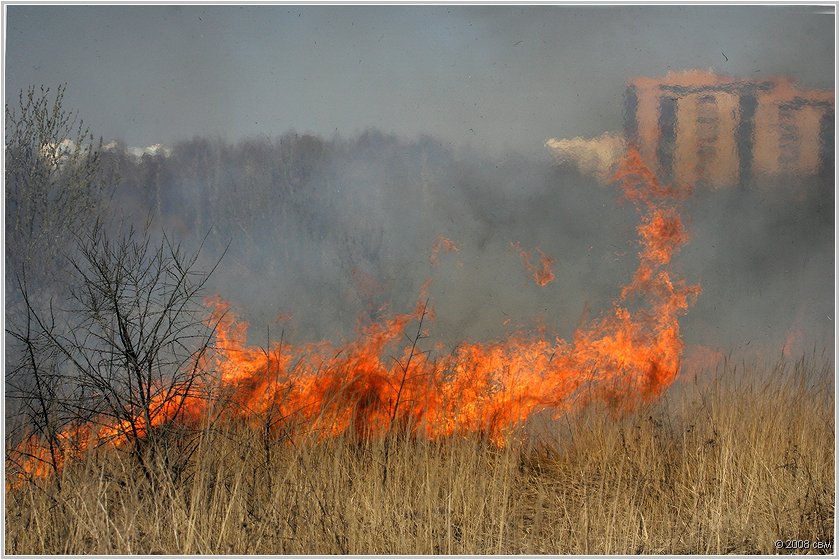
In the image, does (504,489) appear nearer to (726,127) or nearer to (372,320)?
(372,320)

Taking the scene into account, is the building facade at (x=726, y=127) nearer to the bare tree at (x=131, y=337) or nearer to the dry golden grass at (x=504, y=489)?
the dry golden grass at (x=504, y=489)

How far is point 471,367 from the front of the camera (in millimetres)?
4949

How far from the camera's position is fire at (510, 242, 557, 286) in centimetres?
501

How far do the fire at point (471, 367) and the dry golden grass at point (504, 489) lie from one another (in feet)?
0.44

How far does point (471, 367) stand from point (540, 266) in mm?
688

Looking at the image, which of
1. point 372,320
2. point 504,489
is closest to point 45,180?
point 372,320

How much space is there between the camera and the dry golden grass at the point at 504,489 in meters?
4.13

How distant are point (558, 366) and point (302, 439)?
1.48 meters

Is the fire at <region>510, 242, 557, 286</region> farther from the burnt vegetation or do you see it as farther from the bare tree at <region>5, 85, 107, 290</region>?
the bare tree at <region>5, 85, 107, 290</region>

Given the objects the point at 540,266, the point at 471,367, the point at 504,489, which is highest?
the point at 540,266

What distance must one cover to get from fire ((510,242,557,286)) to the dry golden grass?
81cm

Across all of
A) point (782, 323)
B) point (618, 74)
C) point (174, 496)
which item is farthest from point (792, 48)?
point (174, 496)

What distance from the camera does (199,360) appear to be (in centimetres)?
467

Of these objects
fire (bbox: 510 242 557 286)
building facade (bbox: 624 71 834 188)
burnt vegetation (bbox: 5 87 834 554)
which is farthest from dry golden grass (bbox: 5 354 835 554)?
building facade (bbox: 624 71 834 188)
